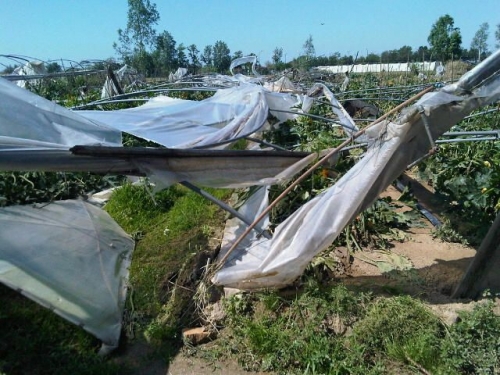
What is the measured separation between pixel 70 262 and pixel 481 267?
130 inches

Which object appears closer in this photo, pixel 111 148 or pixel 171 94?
pixel 111 148

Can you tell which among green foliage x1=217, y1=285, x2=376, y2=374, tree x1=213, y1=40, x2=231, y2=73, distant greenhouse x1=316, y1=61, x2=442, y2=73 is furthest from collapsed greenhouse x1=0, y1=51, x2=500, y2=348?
tree x1=213, y1=40, x2=231, y2=73

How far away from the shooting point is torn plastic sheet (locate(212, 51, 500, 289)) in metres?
2.84

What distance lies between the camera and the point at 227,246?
13.4ft

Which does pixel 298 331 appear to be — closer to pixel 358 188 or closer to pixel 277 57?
pixel 358 188

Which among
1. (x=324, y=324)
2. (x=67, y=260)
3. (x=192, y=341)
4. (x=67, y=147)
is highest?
(x=67, y=147)

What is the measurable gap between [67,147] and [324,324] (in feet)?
7.23

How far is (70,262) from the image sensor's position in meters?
3.68

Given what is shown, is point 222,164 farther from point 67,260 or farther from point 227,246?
point 67,260

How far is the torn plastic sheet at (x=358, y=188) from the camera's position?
2.84m

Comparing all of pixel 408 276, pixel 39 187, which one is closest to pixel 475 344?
pixel 408 276

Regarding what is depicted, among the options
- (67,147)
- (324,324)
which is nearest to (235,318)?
(324,324)

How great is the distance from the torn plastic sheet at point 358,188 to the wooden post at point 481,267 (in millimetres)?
787

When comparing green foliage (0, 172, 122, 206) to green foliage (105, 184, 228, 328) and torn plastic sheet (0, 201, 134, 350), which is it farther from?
torn plastic sheet (0, 201, 134, 350)
